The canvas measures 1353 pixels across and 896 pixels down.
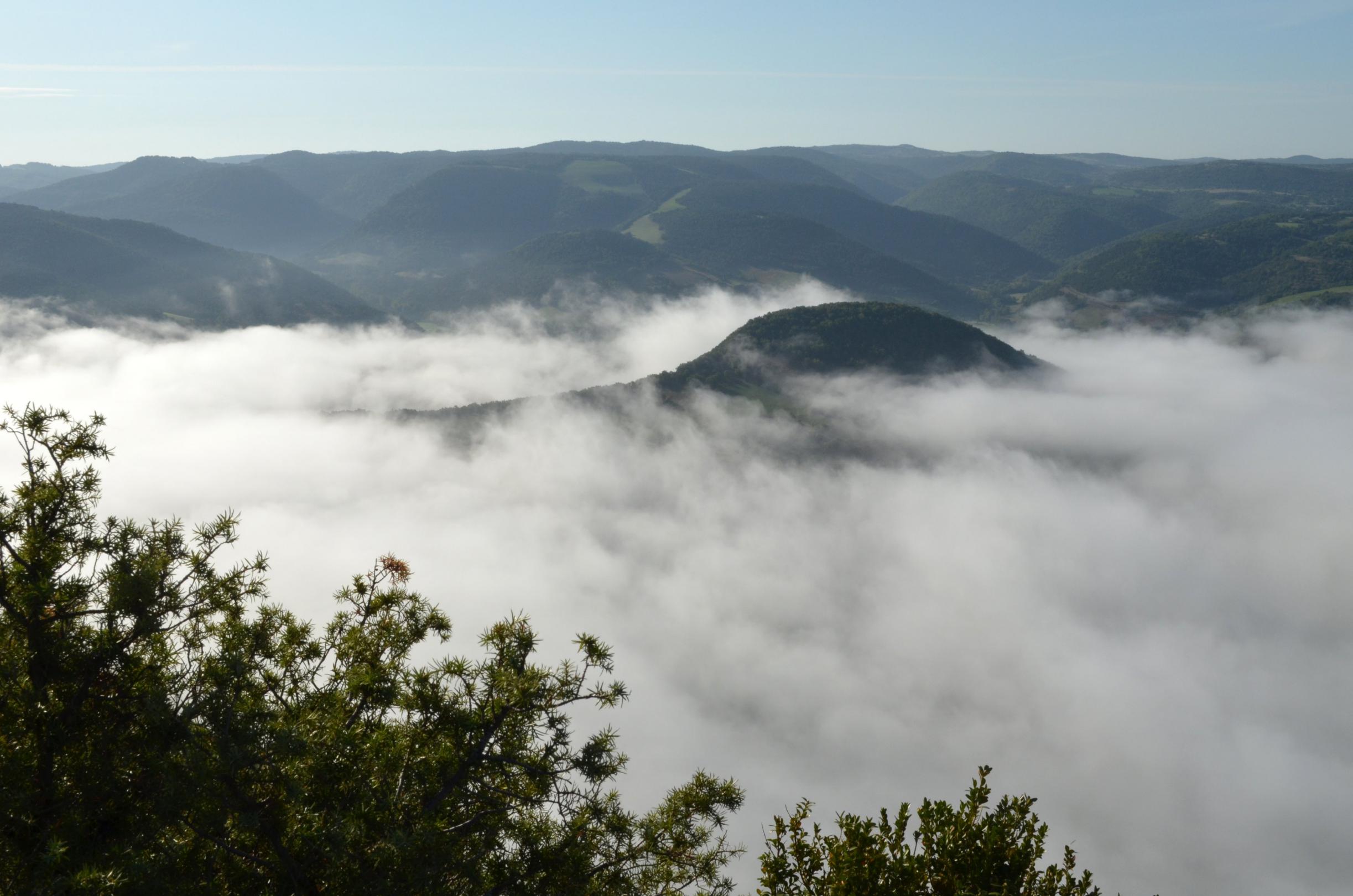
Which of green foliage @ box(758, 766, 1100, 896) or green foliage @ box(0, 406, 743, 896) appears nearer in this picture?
green foliage @ box(0, 406, 743, 896)

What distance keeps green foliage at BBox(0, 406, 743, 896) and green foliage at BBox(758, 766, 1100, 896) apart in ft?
5.93

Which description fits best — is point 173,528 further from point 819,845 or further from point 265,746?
point 819,845

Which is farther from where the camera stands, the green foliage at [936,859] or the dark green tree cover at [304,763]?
the green foliage at [936,859]

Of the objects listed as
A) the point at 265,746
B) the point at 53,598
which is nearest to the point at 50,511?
the point at 53,598

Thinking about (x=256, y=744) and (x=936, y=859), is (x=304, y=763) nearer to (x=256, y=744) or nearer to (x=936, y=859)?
(x=256, y=744)

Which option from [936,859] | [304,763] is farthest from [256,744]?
[936,859]

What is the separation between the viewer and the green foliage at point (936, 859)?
46.4ft

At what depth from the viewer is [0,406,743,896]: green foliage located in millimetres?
11305

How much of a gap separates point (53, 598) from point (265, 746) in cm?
374

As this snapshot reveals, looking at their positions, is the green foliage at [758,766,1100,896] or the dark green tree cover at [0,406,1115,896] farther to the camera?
the green foliage at [758,766,1100,896]

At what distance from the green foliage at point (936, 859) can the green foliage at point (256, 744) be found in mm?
1807

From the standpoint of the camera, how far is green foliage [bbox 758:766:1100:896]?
1416cm

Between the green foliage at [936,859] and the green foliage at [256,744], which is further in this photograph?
the green foliage at [936,859]

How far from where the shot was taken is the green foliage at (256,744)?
11.3 meters
